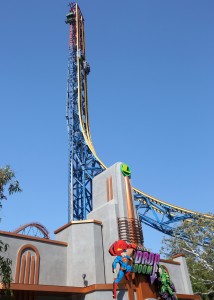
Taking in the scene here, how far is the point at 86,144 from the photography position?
1548 inches

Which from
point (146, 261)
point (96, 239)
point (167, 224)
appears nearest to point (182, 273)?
point (146, 261)

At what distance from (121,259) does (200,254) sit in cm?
1569

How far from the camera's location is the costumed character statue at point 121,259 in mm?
14758

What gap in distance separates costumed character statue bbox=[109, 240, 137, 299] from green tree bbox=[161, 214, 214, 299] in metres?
14.2

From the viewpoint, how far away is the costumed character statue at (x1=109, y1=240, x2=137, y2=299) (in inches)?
581

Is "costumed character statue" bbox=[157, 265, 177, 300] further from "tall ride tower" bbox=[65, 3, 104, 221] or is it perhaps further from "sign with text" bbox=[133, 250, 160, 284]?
"tall ride tower" bbox=[65, 3, 104, 221]

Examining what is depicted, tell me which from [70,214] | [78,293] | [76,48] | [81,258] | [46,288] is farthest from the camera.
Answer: [76,48]

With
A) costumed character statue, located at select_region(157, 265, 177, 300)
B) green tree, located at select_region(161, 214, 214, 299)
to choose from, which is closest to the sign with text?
costumed character statue, located at select_region(157, 265, 177, 300)

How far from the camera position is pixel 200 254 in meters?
28.7

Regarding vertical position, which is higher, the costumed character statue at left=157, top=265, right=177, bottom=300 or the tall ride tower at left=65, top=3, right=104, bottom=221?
the tall ride tower at left=65, top=3, right=104, bottom=221

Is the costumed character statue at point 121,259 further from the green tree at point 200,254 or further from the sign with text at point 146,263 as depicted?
the green tree at point 200,254

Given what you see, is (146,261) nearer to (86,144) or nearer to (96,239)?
(96,239)

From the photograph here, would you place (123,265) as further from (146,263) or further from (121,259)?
(146,263)

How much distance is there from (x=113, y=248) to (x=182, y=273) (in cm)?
724
